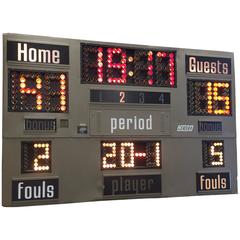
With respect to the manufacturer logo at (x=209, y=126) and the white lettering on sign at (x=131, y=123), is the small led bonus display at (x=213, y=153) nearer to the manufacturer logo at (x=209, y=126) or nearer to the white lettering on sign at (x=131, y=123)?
the manufacturer logo at (x=209, y=126)

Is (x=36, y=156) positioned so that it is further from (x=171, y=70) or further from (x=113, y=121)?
(x=171, y=70)

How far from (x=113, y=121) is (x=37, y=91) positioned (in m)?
1.04

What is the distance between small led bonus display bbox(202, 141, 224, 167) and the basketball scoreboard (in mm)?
14

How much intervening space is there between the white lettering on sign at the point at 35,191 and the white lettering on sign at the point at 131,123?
1085 millimetres

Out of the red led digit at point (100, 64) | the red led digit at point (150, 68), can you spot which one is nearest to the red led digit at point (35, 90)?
the red led digit at point (100, 64)

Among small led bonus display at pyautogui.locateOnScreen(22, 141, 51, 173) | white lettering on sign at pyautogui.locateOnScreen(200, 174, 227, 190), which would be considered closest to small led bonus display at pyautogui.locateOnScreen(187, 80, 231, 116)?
white lettering on sign at pyautogui.locateOnScreen(200, 174, 227, 190)

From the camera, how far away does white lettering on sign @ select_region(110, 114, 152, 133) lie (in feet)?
16.3

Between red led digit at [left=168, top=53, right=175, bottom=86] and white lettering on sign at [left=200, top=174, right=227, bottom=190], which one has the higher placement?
red led digit at [left=168, top=53, right=175, bottom=86]

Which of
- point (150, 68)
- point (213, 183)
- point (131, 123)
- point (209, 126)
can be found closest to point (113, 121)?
point (131, 123)

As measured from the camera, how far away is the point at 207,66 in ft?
17.9

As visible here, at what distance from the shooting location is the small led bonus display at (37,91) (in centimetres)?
459

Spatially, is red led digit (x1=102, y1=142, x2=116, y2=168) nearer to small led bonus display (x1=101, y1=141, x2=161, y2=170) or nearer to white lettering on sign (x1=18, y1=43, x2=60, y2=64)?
small led bonus display (x1=101, y1=141, x2=161, y2=170)

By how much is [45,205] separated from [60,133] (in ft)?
2.92

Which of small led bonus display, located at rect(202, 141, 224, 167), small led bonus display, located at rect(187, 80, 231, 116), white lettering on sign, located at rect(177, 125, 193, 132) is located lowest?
small led bonus display, located at rect(202, 141, 224, 167)
